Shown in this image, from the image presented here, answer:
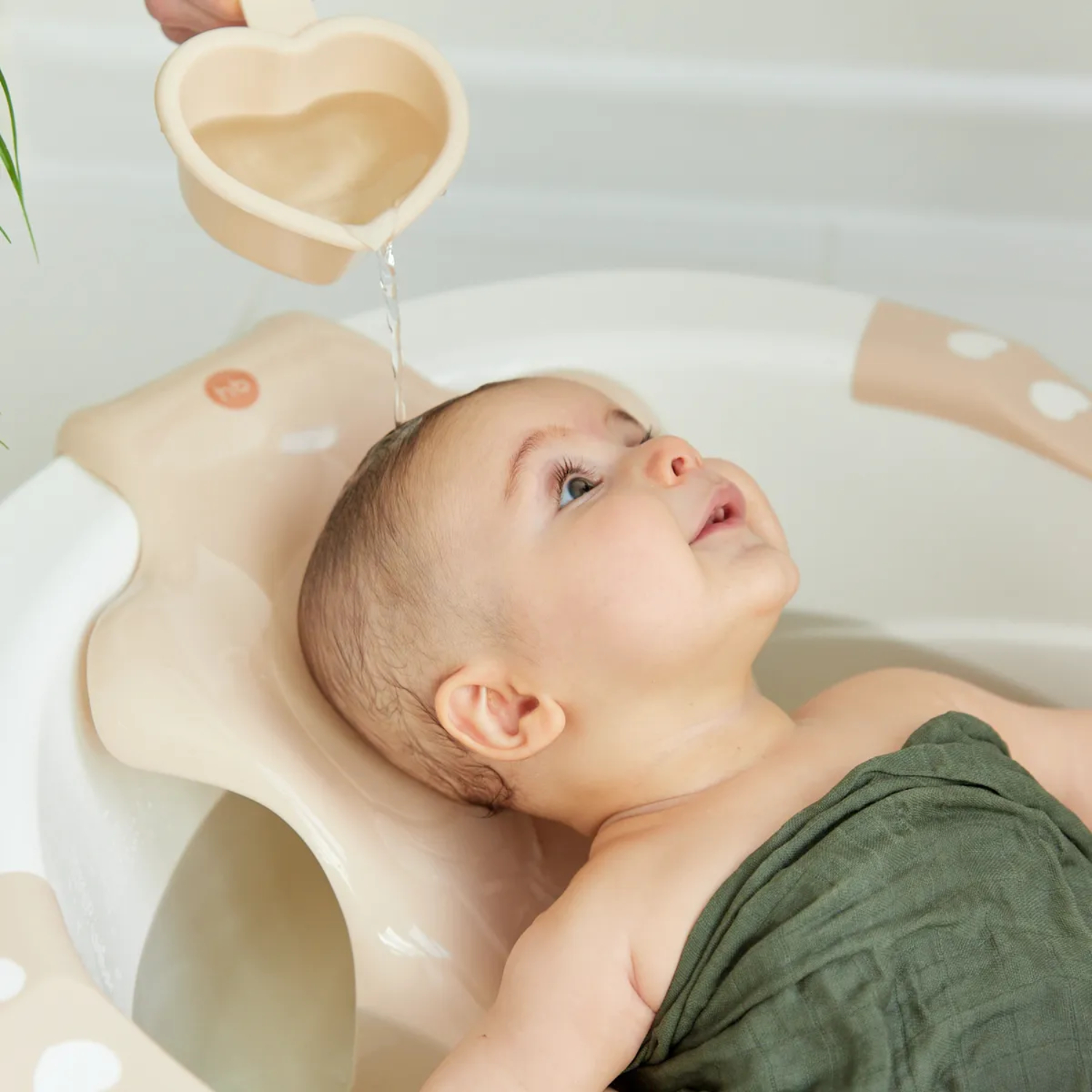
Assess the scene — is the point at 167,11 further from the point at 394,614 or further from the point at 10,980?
the point at 10,980

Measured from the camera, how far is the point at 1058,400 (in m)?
1.14

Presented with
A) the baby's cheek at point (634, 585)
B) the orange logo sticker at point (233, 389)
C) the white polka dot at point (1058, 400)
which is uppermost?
the white polka dot at point (1058, 400)

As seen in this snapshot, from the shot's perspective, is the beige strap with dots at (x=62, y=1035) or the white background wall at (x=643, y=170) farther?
the white background wall at (x=643, y=170)

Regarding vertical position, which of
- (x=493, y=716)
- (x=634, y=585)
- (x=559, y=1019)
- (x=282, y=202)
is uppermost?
(x=282, y=202)

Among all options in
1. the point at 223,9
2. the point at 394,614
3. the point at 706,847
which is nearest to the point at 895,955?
the point at 706,847

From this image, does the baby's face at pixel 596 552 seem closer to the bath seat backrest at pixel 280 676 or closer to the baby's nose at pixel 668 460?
the baby's nose at pixel 668 460

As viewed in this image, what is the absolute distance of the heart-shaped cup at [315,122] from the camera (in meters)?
0.91

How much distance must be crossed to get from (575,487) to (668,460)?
0.07 metres

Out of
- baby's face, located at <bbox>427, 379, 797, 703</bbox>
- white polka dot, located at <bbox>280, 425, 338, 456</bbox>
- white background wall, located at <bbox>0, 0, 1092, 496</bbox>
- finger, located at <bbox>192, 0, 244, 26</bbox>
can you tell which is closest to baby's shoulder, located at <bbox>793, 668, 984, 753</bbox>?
baby's face, located at <bbox>427, 379, 797, 703</bbox>

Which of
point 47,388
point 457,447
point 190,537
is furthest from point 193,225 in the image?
point 457,447

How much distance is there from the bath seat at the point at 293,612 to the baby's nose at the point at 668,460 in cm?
25

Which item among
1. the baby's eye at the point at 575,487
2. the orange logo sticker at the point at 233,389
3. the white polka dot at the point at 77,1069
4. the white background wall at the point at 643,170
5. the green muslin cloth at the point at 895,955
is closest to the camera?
the white polka dot at the point at 77,1069

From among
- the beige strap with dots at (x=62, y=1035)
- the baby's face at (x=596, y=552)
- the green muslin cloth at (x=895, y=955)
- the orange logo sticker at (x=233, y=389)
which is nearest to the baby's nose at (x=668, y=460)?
the baby's face at (x=596, y=552)

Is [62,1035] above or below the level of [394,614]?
below
